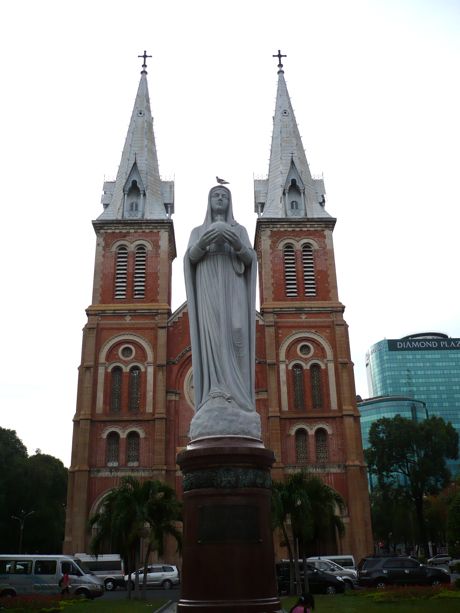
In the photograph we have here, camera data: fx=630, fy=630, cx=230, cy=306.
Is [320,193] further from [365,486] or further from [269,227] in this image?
[365,486]

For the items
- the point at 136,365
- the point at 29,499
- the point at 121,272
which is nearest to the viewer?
the point at 136,365

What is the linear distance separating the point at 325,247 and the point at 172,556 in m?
19.4

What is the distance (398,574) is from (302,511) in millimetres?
4066

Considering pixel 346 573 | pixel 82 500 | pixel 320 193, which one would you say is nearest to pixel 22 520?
pixel 82 500

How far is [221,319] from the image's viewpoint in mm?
8703

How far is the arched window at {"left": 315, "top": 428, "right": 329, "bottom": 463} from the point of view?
109ft

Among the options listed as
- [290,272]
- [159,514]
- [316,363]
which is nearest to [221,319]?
[159,514]

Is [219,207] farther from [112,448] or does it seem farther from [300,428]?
[112,448]

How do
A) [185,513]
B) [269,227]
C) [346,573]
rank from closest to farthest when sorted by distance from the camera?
[185,513] < [346,573] < [269,227]

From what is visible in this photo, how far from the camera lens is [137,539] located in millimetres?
21406

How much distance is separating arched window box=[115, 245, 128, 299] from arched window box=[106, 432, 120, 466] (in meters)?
8.19

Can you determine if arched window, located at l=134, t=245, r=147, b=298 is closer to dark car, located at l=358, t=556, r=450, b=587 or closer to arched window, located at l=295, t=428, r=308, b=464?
arched window, located at l=295, t=428, r=308, b=464

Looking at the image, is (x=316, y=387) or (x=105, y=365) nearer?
(x=316, y=387)

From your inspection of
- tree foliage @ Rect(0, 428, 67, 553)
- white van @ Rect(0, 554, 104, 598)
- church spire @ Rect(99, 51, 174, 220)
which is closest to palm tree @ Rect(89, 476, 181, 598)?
white van @ Rect(0, 554, 104, 598)
